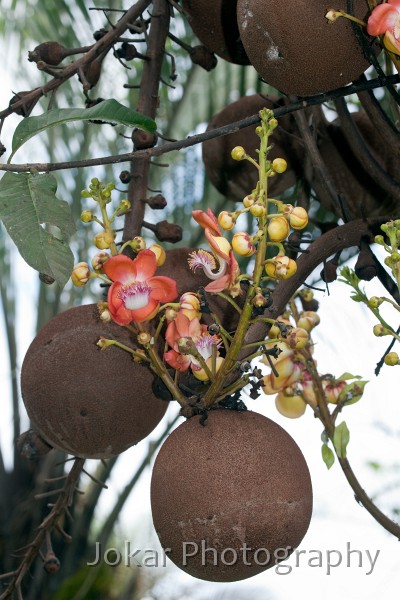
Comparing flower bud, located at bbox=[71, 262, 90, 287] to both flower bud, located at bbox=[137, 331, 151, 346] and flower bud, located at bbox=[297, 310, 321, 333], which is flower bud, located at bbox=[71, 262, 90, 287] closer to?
flower bud, located at bbox=[137, 331, 151, 346]

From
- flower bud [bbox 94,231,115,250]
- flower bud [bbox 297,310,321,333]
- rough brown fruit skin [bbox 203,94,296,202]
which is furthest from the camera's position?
rough brown fruit skin [bbox 203,94,296,202]

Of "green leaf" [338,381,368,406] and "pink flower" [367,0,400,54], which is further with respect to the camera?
"green leaf" [338,381,368,406]

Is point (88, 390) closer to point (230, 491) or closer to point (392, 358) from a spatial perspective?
point (230, 491)

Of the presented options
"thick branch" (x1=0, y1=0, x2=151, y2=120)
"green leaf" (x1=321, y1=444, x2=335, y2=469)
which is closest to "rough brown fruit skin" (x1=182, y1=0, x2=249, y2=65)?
"thick branch" (x1=0, y1=0, x2=151, y2=120)

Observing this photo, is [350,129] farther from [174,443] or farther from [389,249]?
[174,443]

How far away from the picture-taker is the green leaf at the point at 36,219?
3.34ft

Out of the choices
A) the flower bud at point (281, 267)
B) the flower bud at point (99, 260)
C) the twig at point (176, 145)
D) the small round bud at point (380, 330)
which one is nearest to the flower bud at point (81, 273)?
the flower bud at point (99, 260)

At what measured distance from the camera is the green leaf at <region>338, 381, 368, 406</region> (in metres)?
1.27

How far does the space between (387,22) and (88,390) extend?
553mm

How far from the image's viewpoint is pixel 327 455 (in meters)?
1.25

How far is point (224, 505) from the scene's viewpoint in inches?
39.6

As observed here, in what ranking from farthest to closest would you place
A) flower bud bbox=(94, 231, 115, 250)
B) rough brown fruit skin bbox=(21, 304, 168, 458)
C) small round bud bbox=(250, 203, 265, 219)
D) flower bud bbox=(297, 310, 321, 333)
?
1. flower bud bbox=(297, 310, 321, 333)
2. rough brown fruit skin bbox=(21, 304, 168, 458)
3. flower bud bbox=(94, 231, 115, 250)
4. small round bud bbox=(250, 203, 265, 219)

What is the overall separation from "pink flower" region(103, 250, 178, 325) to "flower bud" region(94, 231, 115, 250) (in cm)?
4

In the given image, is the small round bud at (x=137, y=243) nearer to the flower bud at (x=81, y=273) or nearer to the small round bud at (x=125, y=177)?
the flower bud at (x=81, y=273)
